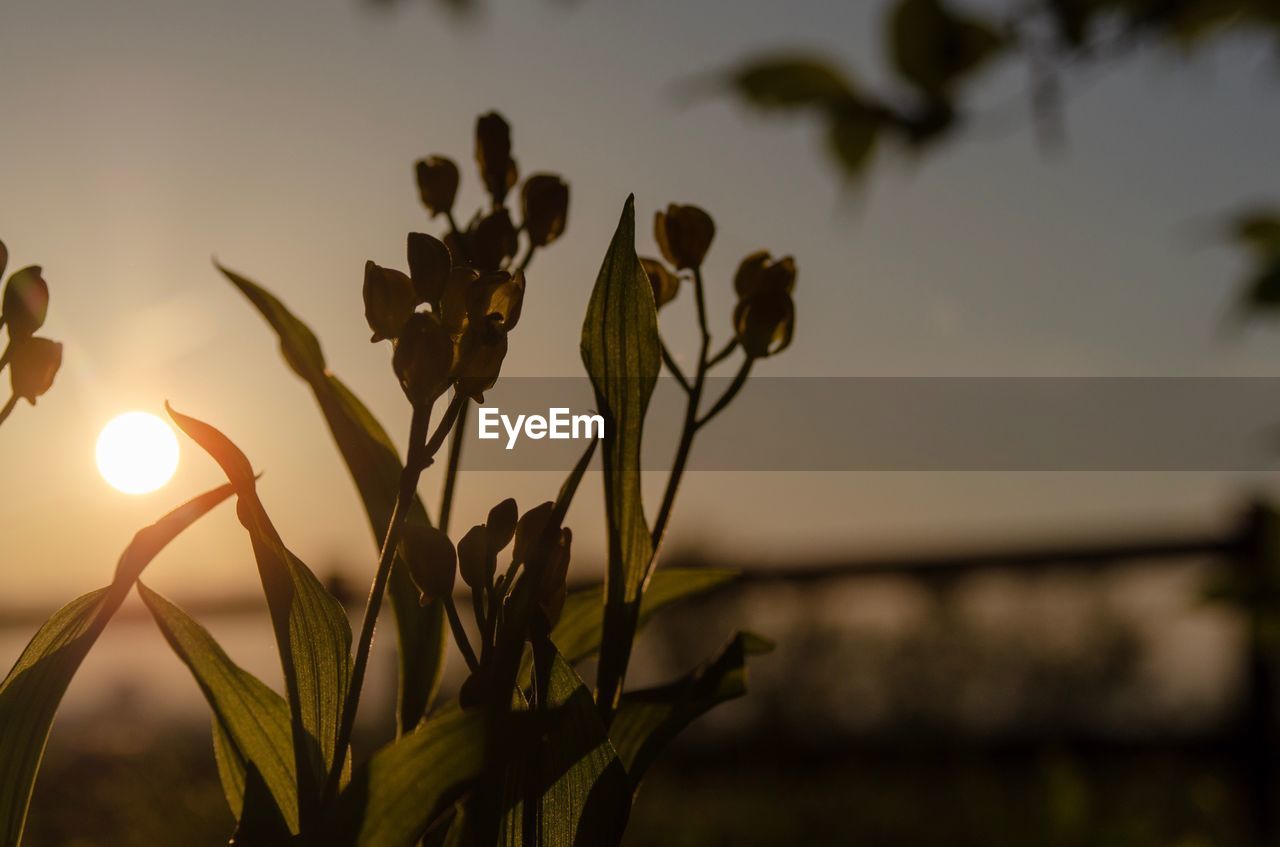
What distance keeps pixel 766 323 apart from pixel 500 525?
0.15m

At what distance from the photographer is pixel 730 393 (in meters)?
0.49

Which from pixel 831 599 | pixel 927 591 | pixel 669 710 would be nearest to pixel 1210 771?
pixel 927 591

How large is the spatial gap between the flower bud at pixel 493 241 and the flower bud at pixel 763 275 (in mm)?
103

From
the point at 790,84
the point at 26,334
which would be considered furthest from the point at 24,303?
the point at 790,84

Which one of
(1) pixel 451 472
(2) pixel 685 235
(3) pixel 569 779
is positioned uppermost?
(2) pixel 685 235

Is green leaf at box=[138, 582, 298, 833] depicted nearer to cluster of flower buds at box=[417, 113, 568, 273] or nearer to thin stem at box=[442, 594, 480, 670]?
thin stem at box=[442, 594, 480, 670]

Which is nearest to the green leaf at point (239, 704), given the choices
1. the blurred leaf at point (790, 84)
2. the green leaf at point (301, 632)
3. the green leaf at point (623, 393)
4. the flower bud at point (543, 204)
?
the green leaf at point (301, 632)

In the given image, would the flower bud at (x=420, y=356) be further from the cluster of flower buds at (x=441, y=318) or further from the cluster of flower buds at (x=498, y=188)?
the cluster of flower buds at (x=498, y=188)

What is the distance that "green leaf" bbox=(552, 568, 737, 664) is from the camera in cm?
50

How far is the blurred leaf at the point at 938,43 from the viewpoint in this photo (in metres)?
0.76

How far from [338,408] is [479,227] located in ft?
0.32

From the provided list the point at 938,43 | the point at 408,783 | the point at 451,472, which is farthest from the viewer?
the point at 938,43

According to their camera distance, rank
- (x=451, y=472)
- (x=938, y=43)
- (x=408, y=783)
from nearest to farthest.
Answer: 1. (x=408, y=783)
2. (x=451, y=472)
3. (x=938, y=43)

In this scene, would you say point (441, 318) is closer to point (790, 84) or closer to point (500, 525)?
point (500, 525)
